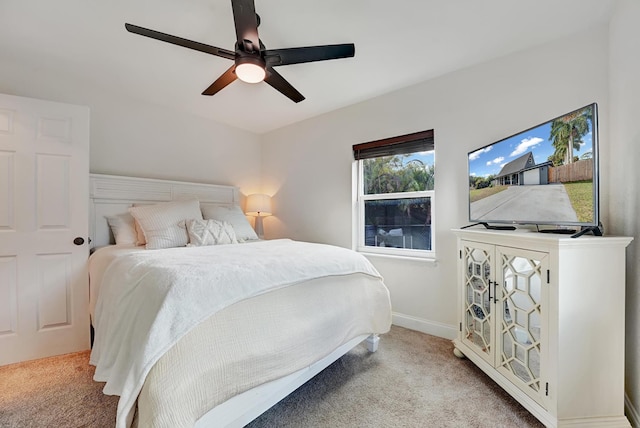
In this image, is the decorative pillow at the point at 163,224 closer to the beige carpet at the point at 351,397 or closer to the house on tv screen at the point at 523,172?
the beige carpet at the point at 351,397

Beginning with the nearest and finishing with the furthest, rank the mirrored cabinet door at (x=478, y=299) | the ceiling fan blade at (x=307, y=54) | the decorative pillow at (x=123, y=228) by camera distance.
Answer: the ceiling fan blade at (x=307, y=54) → the mirrored cabinet door at (x=478, y=299) → the decorative pillow at (x=123, y=228)

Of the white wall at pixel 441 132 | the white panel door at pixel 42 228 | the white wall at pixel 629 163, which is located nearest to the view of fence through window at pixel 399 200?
the white wall at pixel 441 132

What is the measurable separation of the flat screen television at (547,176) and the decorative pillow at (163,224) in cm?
253

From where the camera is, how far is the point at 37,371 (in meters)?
1.92

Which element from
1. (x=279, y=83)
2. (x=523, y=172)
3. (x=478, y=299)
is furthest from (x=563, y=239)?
(x=279, y=83)

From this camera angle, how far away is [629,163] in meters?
1.48

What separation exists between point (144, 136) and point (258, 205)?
1.52 metres

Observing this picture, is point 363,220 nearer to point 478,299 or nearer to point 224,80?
point 478,299

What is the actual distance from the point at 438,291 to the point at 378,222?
93cm

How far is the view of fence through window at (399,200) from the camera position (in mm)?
2721

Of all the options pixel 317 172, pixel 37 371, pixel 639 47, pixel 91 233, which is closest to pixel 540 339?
pixel 639 47

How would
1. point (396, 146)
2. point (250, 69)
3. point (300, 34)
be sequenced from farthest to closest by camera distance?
point (396, 146)
point (300, 34)
point (250, 69)

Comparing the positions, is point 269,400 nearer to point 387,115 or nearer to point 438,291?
point 438,291

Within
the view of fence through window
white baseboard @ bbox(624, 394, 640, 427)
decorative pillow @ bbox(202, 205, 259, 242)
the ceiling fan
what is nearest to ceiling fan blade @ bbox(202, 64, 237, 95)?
the ceiling fan
